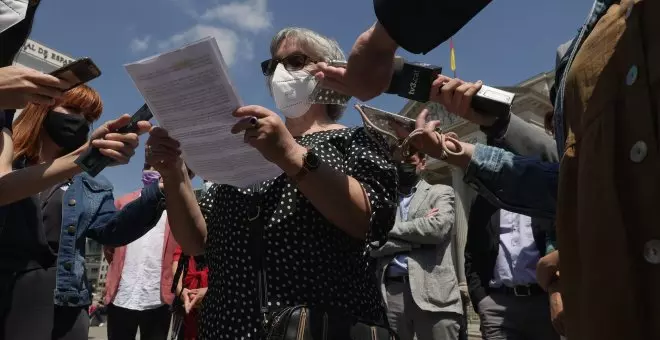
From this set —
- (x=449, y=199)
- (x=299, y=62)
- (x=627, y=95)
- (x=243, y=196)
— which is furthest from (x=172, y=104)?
(x=449, y=199)

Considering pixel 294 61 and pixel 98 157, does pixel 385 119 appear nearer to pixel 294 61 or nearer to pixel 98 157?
pixel 294 61

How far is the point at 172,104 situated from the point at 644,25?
4.21ft

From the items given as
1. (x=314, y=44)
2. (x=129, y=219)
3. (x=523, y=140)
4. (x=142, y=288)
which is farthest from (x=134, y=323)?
(x=523, y=140)

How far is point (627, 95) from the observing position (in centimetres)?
90

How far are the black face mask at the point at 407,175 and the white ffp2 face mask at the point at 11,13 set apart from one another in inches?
133

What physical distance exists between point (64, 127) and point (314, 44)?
143 cm

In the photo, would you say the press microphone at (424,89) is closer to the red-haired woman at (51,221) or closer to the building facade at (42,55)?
the red-haired woman at (51,221)

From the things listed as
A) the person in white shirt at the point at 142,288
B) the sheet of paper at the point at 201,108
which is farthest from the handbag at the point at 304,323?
the person in white shirt at the point at 142,288

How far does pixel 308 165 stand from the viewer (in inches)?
64.9

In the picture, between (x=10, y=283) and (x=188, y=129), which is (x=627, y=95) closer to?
(x=188, y=129)

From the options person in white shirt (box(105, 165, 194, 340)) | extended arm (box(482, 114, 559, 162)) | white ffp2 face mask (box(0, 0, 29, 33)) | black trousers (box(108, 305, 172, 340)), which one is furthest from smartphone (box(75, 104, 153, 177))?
black trousers (box(108, 305, 172, 340))

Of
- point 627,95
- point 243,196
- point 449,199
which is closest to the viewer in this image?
point 627,95

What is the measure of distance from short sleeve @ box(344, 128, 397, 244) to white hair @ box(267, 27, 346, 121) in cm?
38

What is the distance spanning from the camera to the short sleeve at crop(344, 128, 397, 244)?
183cm
